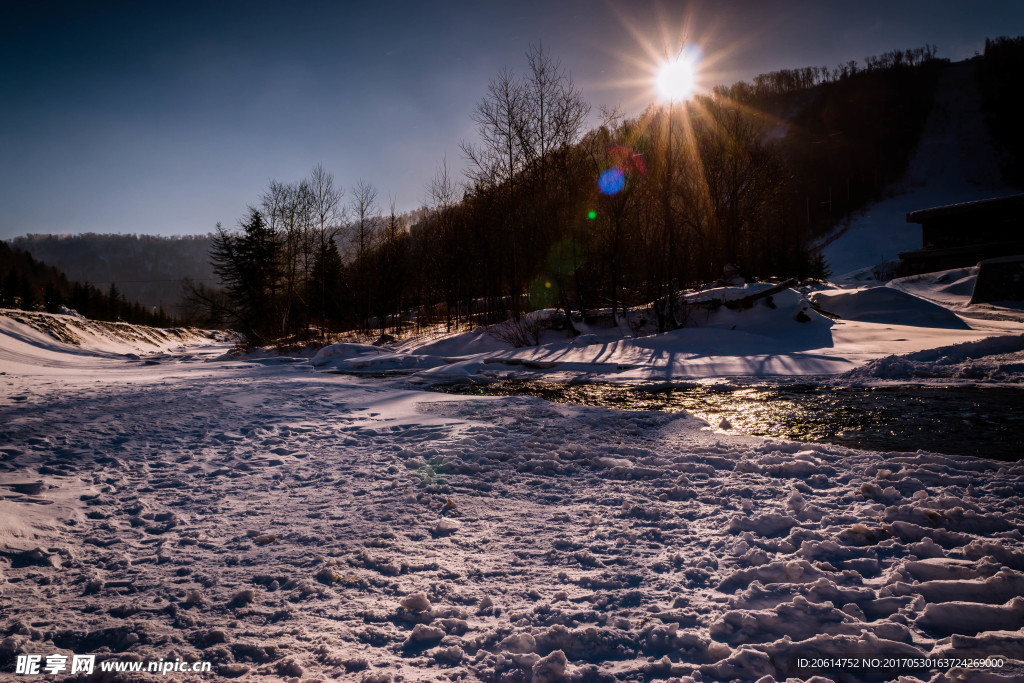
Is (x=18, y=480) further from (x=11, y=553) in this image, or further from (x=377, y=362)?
(x=377, y=362)

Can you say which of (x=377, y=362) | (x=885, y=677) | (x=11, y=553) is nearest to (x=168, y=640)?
(x=11, y=553)

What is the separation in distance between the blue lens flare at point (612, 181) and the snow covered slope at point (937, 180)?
4086 cm

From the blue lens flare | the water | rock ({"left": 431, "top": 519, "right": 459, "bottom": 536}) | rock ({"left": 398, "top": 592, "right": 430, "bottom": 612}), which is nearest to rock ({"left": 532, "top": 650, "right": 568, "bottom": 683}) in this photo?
rock ({"left": 398, "top": 592, "right": 430, "bottom": 612})

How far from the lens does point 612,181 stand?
1367 cm

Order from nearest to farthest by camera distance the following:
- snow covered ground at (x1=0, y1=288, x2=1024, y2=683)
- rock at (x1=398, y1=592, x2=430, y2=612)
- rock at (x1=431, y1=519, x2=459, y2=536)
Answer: snow covered ground at (x1=0, y1=288, x2=1024, y2=683)
rock at (x1=398, y1=592, x2=430, y2=612)
rock at (x1=431, y1=519, x2=459, y2=536)

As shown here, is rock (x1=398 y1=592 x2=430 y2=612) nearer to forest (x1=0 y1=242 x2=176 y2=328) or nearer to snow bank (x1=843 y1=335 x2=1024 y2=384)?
snow bank (x1=843 y1=335 x2=1024 y2=384)

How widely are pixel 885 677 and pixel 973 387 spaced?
21.1ft

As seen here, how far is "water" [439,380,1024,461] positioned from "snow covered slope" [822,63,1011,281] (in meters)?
46.3

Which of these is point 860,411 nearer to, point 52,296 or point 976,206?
point 976,206

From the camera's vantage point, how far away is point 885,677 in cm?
155

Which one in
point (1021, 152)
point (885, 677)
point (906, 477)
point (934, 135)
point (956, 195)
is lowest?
point (885, 677)

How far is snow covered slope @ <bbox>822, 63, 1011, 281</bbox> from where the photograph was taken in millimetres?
50156

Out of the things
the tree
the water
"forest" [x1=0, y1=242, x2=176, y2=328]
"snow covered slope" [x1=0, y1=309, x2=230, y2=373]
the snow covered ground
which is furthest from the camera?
"forest" [x1=0, y1=242, x2=176, y2=328]

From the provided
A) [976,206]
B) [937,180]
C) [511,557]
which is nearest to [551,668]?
[511,557]
